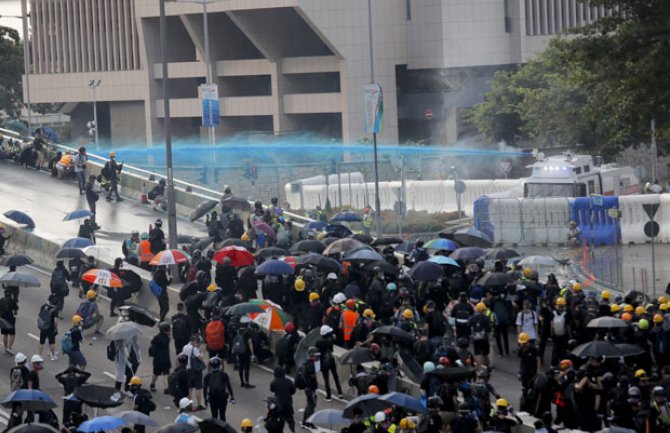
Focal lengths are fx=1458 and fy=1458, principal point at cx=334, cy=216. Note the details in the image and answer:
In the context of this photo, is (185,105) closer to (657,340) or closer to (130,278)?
(130,278)

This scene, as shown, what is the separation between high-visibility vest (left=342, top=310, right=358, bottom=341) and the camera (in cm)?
2631

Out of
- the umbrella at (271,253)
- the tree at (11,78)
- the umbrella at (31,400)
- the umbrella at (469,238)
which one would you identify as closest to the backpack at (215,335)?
the umbrella at (271,253)

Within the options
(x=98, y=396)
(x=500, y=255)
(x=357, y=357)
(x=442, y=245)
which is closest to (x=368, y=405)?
(x=357, y=357)

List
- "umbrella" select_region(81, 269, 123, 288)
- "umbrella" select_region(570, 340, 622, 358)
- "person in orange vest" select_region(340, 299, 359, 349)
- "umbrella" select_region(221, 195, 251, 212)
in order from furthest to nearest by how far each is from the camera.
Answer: "umbrella" select_region(221, 195, 251, 212) → "umbrella" select_region(81, 269, 123, 288) → "person in orange vest" select_region(340, 299, 359, 349) → "umbrella" select_region(570, 340, 622, 358)

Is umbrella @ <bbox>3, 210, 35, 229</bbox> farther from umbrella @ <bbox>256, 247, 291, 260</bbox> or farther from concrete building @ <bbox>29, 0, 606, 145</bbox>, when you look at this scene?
concrete building @ <bbox>29, 0, 606, 145</bbox>

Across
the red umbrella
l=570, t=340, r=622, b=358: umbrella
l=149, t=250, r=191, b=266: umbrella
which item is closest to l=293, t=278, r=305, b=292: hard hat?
the red umbrella

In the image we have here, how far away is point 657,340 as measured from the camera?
80.5ft

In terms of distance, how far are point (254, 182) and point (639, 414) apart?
38.1 metres

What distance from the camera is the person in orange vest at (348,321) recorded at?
2630cm

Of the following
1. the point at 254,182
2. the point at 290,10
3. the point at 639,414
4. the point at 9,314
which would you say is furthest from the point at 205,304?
the point at 290,10

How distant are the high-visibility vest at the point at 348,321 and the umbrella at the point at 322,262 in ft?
11.0

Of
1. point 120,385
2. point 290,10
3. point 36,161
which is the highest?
point 290,10

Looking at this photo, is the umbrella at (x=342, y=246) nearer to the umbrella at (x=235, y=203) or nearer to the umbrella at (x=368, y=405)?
the umbrella at (x=235, y=203)

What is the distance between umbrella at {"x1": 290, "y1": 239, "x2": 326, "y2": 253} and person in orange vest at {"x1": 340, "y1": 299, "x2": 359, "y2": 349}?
20.5 ft
